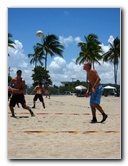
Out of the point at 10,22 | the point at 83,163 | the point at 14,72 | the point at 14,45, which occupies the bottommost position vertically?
the point at 83,163

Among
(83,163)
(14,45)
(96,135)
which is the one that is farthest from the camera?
(96,135)

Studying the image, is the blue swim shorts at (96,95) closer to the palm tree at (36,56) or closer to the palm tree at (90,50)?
the palm tree at (90,50)

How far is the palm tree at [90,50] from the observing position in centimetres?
462

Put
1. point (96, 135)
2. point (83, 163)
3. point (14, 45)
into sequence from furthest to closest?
point (96, 135), point (14, 45), point (83, 163)

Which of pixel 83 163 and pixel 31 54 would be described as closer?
pixel 83 163

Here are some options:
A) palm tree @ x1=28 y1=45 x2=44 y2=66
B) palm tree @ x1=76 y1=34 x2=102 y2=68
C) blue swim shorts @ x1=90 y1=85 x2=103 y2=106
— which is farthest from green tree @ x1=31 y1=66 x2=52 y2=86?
blue swim shorts @ x1=90 y1=85 x2=103 y2=106

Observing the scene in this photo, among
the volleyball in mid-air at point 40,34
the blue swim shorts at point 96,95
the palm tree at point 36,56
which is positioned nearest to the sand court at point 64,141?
the blue swim shorts at point 96,95

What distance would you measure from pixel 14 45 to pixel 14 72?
35 cm

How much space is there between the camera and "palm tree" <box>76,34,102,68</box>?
462cm

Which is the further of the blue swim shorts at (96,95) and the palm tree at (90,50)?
the blue swim shorts at (96,95)

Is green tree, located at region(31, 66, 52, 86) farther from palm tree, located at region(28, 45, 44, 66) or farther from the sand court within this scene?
the sand court
